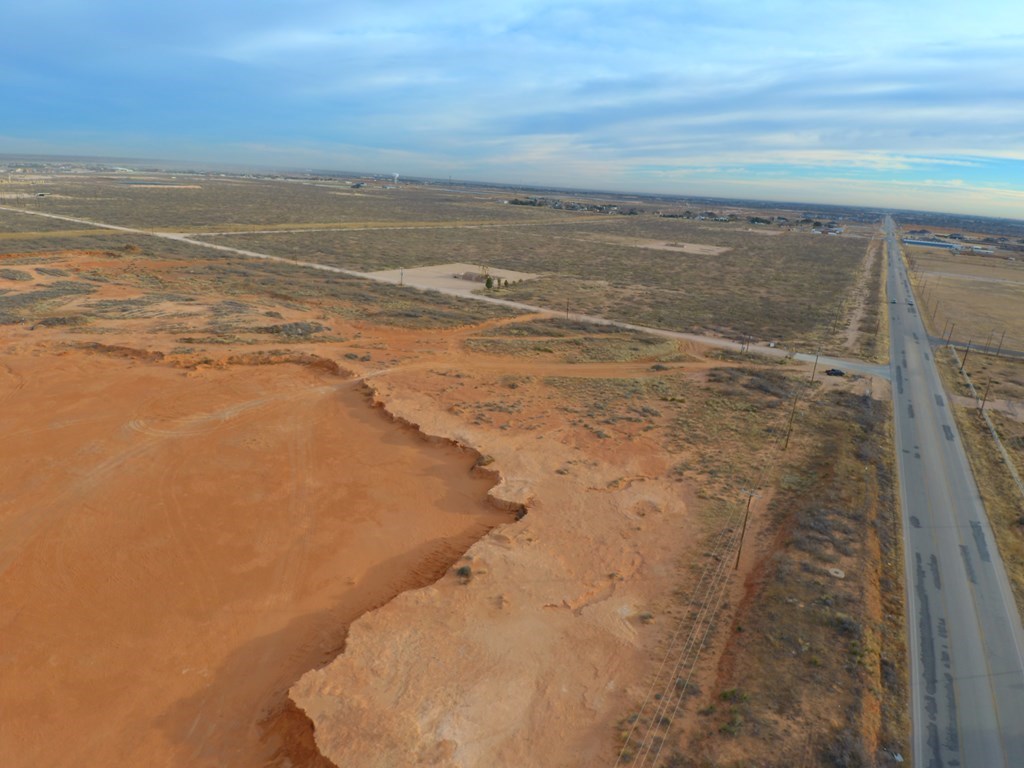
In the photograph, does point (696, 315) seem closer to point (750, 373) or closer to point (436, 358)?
point (750, 373)

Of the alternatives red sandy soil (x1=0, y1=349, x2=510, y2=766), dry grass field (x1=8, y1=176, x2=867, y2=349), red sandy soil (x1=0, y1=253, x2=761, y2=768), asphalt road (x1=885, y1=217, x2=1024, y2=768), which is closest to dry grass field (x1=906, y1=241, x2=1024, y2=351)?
dry grass field (x1=8, y1=176, x2=867, y2=349)

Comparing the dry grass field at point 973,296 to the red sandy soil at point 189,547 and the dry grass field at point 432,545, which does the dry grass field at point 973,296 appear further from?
the red sandy soil at point 189,547

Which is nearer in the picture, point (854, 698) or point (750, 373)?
point (854, 698)

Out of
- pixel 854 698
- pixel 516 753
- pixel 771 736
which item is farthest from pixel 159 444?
pixel 854 698

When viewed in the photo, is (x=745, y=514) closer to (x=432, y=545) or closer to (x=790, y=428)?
(x=790, y=428)

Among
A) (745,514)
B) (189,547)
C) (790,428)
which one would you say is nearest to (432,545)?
(189,547)

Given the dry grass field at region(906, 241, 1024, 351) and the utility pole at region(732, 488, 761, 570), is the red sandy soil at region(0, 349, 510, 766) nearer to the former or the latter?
the utility pole at region(732, 488, 761, 570)
